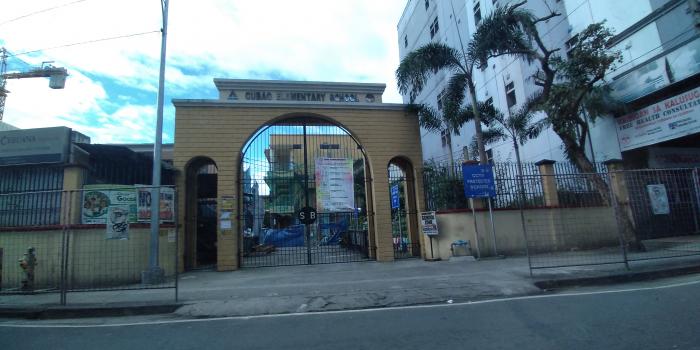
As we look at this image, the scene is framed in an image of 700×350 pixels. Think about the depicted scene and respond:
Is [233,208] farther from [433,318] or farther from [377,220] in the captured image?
[433,318]

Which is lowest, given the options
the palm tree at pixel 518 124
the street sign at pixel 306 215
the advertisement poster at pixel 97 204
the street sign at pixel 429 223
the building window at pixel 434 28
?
the street sign at pixel 429 223

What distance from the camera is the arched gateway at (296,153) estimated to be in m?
13.2

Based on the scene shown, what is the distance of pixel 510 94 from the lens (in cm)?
2388

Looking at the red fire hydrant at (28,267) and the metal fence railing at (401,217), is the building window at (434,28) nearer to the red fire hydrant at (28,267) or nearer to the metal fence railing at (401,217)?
the metal fence railing at (401,217)

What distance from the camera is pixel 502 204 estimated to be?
44.5ft

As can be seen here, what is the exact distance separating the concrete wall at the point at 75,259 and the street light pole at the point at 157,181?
2.92 feet

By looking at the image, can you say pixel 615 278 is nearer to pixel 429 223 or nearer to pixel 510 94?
pixel 429 223

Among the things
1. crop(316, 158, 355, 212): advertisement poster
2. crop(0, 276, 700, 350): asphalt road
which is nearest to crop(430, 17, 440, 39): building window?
crop(316, 158, 355, 212): advertisement poster

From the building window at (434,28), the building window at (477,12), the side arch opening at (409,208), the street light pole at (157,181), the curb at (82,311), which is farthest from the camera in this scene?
the building window at (434,28)

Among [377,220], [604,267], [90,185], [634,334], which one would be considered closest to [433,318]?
[634,334]

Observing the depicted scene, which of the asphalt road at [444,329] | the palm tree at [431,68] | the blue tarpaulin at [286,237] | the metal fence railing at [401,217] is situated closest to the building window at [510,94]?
the palm tree at [431,68]

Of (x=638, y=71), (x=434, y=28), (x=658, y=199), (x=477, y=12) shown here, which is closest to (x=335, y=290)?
(x=658, y=199)

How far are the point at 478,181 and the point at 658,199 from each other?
4.74 metres

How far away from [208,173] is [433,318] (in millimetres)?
12676
